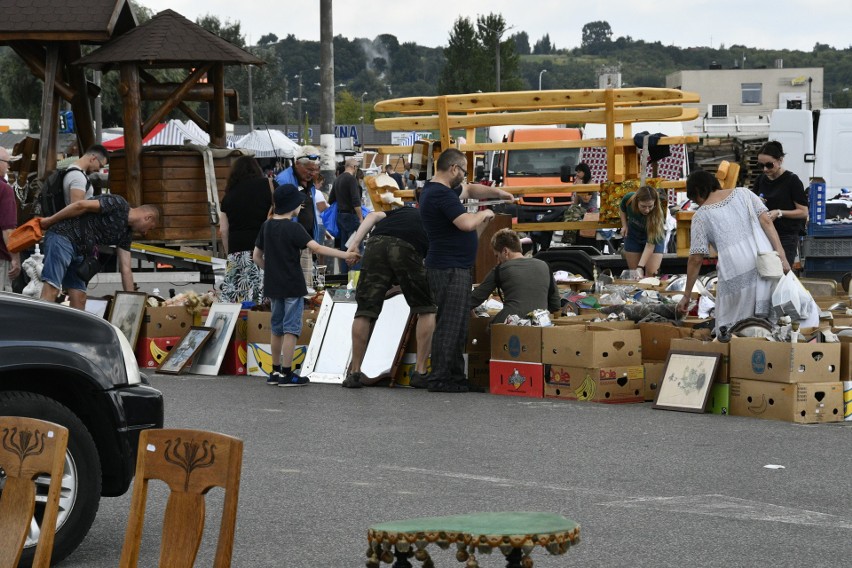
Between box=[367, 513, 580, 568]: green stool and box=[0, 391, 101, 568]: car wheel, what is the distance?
2672 mm

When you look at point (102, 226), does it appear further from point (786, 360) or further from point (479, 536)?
point (479, 536)

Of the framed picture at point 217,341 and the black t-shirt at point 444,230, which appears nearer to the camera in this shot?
the black t-shirt at point 444,230

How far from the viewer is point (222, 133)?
21641mm

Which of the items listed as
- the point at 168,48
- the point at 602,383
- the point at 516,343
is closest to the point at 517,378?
the point at 516,343

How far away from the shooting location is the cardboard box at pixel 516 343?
39.8 ft

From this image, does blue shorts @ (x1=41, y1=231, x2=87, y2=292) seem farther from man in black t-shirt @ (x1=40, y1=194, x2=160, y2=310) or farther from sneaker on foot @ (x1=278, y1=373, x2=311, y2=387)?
sneaker on foot @ (x1=278, y1=373, x2=311, y2=387)

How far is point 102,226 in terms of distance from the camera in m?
12.9

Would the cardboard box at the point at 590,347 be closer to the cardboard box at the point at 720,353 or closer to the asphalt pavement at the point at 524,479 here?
the asphalt pavement at the point at 524,479

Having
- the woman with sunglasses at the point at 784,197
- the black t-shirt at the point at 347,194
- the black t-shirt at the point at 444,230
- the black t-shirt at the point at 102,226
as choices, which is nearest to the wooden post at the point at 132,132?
the black t-shirt at the point at 347,194

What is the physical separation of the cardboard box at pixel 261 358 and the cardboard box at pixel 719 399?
4.00m

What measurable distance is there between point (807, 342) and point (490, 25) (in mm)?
109430

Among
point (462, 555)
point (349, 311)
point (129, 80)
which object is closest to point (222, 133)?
point (129, 80)

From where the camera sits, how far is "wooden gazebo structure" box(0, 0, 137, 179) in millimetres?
20344

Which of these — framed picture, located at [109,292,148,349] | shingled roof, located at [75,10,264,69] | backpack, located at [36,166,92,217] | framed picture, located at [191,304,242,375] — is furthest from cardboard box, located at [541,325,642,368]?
shingled roof, located at [75,10,264,69]
